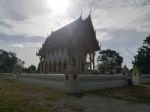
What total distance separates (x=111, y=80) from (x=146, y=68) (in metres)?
15.6

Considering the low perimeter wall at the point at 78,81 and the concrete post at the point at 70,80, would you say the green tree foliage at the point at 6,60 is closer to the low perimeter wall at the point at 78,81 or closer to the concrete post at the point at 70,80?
the low perimeter wall at the point at 78,81

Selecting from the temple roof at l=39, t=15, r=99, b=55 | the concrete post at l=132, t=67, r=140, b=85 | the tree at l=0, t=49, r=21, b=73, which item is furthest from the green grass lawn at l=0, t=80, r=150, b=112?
the tree at l=0, t=49, r=21, b=73

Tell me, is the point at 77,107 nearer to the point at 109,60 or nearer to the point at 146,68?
the point at 146,68

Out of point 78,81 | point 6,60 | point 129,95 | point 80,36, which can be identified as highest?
point 80,36

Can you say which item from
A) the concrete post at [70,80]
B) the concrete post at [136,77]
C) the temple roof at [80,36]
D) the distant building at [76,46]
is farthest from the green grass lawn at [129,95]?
the temple roof at [80,36]

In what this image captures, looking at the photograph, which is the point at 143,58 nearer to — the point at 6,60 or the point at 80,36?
the point at 80,36

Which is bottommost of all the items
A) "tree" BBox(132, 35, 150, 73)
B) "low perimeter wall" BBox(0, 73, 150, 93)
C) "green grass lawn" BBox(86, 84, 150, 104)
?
"green grass lawn" BBox(86, 84, 150, 104)

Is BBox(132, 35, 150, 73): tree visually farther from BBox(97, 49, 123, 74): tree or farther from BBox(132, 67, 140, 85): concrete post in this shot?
BBox(97, 49, 123, 74): tree

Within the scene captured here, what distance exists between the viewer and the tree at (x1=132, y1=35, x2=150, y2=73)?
33000 mm

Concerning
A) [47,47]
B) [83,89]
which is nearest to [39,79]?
[83,89]

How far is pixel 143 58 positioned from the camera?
34.8 m

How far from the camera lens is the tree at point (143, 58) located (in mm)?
33000

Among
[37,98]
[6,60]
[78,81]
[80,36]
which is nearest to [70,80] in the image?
[78,81]

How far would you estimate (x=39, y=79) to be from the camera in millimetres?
21359
